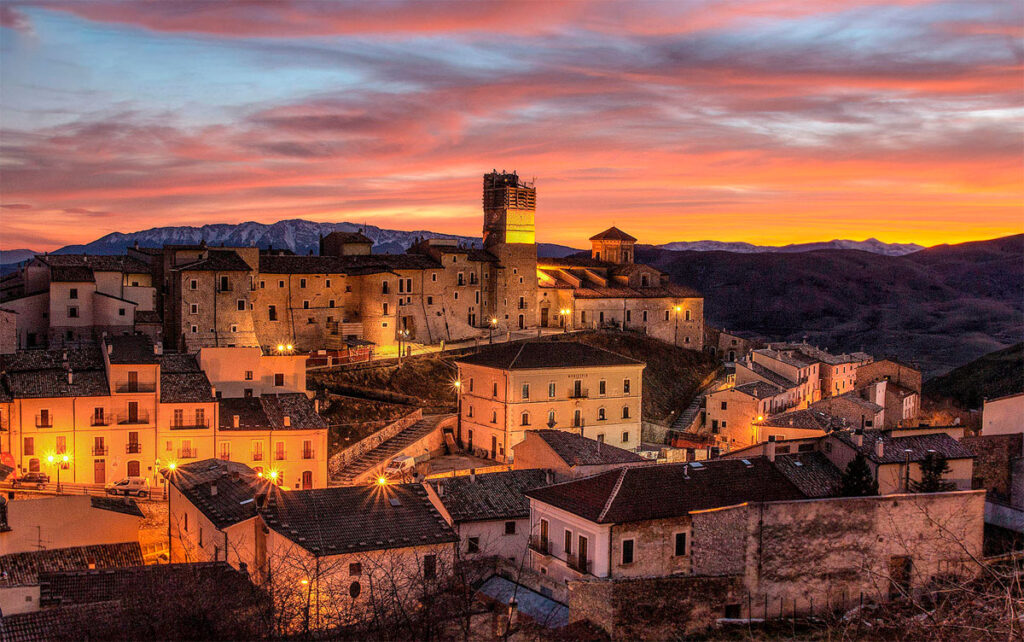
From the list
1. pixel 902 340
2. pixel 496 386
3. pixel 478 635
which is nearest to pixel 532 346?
pixel 496 386

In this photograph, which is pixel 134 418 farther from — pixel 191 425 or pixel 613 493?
pixel 613 493

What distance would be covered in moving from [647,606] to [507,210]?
142 feet

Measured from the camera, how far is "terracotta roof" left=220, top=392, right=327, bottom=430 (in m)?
34.9

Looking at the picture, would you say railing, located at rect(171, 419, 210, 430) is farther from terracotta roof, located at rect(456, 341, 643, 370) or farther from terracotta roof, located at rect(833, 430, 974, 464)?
terracotta roof, located at rect(833, 430, 974, 464)

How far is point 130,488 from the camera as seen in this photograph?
100 feet

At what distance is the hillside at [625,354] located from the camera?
45.7 metres

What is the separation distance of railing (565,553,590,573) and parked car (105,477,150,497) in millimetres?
14196

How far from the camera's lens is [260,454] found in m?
34.6

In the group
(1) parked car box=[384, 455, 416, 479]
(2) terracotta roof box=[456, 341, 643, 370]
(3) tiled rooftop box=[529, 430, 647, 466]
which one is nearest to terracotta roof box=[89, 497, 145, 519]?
(1) parked car box=[384, 455, 416, 479]

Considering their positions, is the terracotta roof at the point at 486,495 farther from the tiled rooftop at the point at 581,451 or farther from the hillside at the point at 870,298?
the hillside at the point at 870,298

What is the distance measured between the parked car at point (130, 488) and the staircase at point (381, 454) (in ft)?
23.1

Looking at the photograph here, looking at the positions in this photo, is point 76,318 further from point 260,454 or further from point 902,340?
point 902,340

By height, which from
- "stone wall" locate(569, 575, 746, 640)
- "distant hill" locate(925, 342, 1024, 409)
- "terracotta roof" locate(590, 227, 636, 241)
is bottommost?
"distant hill" locate(925, 342, 1024, 409)

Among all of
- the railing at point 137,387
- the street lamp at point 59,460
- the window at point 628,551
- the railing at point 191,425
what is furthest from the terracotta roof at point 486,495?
the street lamp at point 59,460
